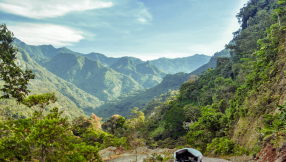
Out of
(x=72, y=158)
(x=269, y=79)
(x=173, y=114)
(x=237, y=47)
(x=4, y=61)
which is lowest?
(x=173, y=114)

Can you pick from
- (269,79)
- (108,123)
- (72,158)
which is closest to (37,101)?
(72,158)

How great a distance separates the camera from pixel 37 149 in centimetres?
427

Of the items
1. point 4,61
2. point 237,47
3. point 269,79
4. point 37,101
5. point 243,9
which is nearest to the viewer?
point 4,61

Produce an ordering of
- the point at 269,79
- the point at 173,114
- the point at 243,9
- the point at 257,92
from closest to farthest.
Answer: the point at 269,79, the point at 257,92, the point at 173,114, the point at 243,9

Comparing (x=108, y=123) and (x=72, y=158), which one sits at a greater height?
(x=72, y=158)

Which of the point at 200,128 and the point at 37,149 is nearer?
the point at 37,149

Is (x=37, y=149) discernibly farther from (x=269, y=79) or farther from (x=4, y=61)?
(x=269, y=79)

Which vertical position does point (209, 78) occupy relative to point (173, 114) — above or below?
above

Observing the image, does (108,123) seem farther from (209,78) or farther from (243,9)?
(243,9)

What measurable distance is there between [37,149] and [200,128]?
12.7 metres

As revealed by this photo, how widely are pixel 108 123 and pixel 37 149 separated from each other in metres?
33.0

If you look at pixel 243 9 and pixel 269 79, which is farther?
pixel 243 9

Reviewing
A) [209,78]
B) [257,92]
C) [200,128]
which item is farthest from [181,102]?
[257,92]

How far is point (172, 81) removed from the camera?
4931 inches
